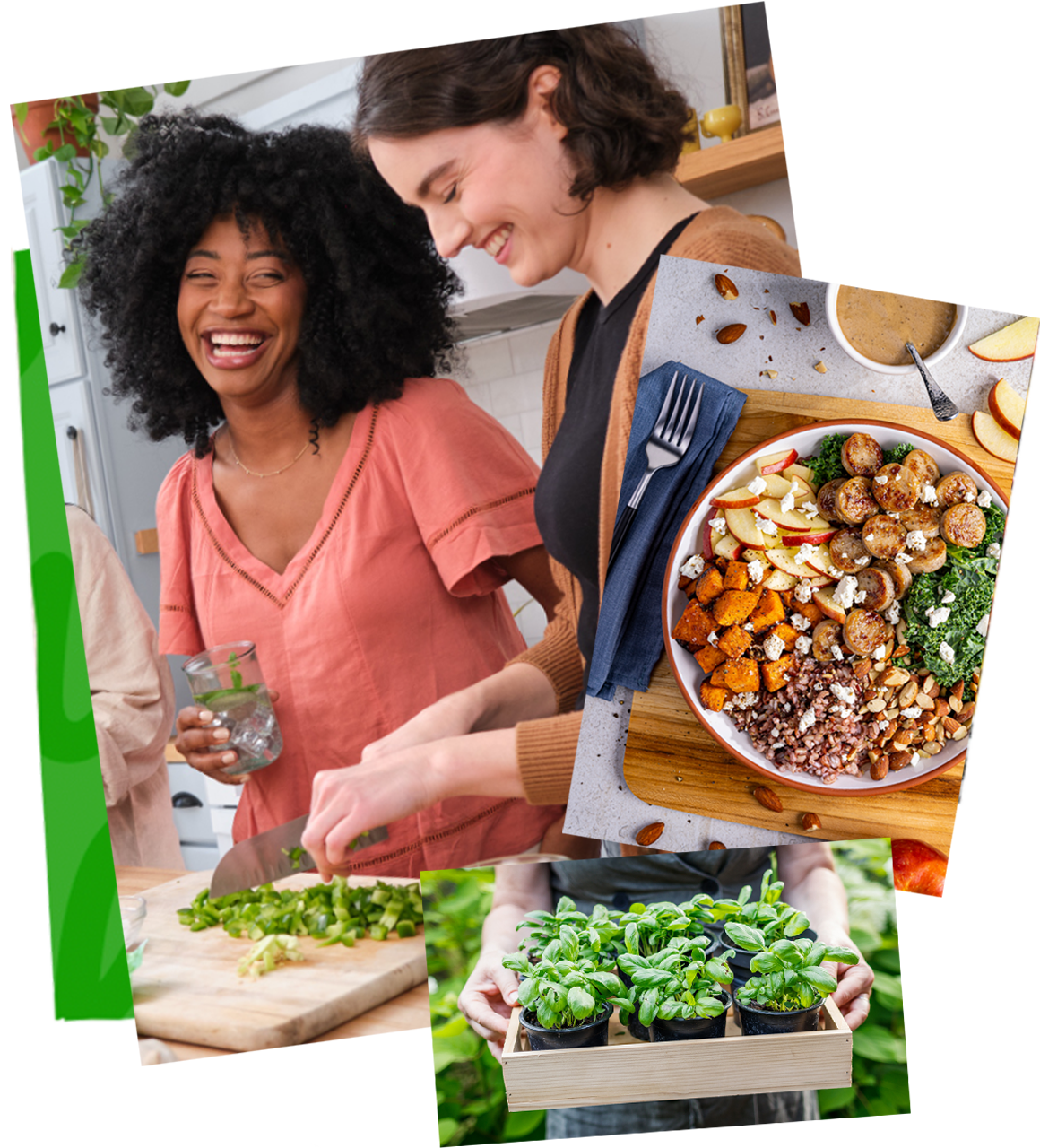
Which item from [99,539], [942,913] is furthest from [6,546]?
[942,913]

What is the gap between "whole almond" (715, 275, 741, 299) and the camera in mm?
1269

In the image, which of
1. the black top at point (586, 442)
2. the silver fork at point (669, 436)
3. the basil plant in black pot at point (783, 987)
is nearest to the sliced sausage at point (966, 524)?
the silver fork at point (669, 436)

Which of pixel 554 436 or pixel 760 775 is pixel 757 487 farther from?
pixel 760 775

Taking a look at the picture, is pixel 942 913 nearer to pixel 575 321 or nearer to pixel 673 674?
pixel 673 674

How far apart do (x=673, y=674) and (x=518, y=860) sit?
332 millimetres

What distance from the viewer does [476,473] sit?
4.39 ft

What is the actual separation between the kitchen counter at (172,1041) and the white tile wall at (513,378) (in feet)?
2.59

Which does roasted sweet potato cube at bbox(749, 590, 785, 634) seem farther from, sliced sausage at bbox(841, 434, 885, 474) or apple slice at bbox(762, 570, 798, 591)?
sliced sausage at bbox(841, 434, 885, 474)

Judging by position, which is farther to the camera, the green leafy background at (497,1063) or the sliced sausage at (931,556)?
the green leafy background at (497,1063)

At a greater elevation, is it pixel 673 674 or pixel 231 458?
pixel 231 458

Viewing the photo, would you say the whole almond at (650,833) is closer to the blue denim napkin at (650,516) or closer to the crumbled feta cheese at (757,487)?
the blue denim napkin at (650,516)

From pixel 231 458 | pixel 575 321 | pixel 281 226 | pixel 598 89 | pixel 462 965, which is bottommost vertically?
pixel 462 965

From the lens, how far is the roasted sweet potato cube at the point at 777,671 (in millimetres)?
1289

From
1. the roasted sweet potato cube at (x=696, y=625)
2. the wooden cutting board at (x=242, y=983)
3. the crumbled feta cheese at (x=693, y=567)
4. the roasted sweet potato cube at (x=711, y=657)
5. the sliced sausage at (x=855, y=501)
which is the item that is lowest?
the wooden cutting board at (x=242, y=983)
